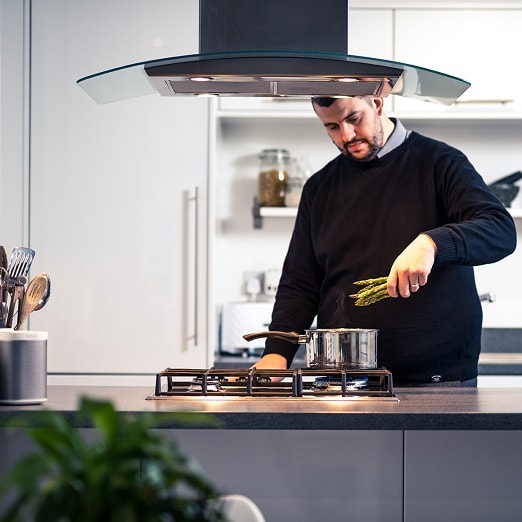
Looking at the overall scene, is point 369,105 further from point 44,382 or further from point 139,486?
point 139,486

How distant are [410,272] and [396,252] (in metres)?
0.51

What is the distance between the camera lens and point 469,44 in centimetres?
361

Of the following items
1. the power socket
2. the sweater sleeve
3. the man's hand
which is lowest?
the power socket

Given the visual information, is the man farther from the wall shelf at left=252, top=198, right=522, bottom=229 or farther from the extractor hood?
the wall shelf at left=252, top=198, right=522, bottom=229

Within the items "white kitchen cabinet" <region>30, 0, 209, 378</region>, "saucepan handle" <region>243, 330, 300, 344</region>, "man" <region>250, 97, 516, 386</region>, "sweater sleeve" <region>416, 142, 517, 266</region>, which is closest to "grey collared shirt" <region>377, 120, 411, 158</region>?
"man" <region>250, 97, 516, 386</region>

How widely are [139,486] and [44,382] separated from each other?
121 centimetres

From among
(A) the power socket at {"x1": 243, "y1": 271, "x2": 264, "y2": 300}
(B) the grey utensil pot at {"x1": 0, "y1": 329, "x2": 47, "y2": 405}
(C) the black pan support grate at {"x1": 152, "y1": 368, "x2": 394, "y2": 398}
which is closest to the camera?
(B) the grey utensil pot at {"x1": 0, "y1": 329, "x2": 47, "y2": 405}

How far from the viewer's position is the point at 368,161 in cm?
261

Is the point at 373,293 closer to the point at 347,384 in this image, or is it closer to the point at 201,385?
the point at 347,384

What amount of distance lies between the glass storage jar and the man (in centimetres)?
106

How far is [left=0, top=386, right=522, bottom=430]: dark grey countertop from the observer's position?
1.64 m

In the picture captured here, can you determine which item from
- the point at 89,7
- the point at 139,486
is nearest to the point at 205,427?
the point at 139,486

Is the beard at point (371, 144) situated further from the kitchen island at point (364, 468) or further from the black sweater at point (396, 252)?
the kitchen island at point (364, 468)

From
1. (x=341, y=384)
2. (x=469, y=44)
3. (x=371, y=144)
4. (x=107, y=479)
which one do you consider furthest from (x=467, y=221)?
(x=107, y=479)
